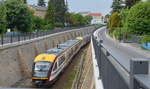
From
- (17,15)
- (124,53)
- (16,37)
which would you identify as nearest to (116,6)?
(17,15)

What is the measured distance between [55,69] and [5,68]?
556cm

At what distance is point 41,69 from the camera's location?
20312mm

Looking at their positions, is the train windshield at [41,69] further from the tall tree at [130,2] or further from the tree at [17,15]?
the tall tree at [130,2]

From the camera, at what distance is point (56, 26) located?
88062 millimetres

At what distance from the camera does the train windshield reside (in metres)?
19.9

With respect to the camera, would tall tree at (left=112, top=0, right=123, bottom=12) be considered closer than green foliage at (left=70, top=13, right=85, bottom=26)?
Yes

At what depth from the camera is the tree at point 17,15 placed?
133 feet

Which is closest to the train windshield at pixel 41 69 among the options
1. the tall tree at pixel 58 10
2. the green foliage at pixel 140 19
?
the green foliage at pixel 140 19

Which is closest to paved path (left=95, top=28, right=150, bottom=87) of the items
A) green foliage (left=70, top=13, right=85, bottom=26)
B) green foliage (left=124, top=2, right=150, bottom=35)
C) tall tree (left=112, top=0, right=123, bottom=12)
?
green foliage (left=124, top=2, right=150, bottom=35)

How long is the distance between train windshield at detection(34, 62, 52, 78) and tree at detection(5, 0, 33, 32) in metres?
22.0

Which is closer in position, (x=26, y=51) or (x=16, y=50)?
(x=16, y=50)

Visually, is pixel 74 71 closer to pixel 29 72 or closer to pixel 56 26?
pixel 29 72

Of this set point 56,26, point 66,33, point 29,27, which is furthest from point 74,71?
point 56,26

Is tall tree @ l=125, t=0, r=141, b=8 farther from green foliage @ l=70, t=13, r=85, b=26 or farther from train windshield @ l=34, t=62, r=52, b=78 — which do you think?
train windshield @ l=34, t=62, r=52, b=78
